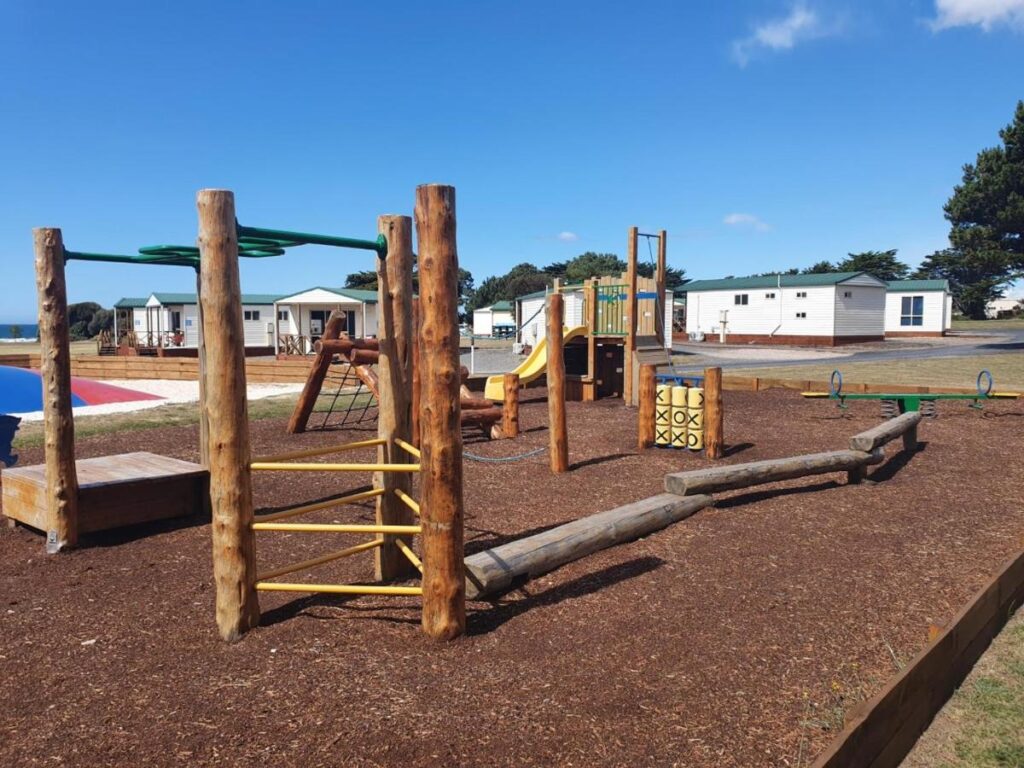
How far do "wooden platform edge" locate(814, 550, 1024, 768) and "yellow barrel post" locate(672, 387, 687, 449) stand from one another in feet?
16.1

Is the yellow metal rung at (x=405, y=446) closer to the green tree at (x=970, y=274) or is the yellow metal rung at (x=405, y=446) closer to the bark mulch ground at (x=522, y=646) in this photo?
the bark mulch ground at (x=522, y=646)

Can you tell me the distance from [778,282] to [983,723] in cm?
3972

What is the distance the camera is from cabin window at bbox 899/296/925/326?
146 feet

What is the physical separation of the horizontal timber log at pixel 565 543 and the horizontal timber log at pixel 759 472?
134mm

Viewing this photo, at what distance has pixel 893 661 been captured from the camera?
3.95 metres

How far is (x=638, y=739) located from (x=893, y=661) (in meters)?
1.63

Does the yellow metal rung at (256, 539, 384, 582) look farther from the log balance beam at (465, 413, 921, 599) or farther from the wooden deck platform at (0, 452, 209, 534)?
the wooden deck platform at (0, 452, 209, 534)

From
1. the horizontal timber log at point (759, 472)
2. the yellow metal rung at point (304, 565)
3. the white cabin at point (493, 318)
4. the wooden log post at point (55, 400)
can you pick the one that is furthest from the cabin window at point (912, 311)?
the wooden log post at point (55, 400)

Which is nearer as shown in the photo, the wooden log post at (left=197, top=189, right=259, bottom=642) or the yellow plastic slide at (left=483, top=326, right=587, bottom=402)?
the wooden log post at (left=197, top=189, right=259, bottom=642)

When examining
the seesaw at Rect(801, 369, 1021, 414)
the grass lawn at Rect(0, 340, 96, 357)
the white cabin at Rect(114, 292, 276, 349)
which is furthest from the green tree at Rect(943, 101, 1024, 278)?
the grass lawn at Rect(0, 340, 96, 357)

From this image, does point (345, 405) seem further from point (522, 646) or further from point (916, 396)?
point (522, 646)

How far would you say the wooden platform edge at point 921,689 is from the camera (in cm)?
306

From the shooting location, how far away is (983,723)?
381 centimetres

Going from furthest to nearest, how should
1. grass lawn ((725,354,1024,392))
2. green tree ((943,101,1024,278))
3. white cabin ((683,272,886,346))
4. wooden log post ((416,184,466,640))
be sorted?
white cabin ((683,272,886,346))
green tree ((943,101,1024,278))
grass lawn ((725,354,1024,392))
wooden log post ((416,184,466,640))
